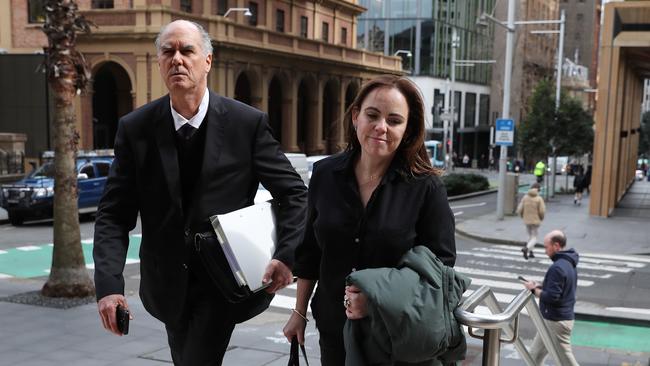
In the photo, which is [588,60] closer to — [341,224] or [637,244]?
[637,244]

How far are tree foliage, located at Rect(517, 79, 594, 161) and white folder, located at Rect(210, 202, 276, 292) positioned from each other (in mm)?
33952

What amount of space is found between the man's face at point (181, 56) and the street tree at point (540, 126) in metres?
34.1

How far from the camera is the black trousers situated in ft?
10.4

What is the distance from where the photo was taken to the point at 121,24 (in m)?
33.8

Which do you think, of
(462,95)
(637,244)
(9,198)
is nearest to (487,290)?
(637,244)

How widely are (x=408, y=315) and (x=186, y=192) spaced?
120cm

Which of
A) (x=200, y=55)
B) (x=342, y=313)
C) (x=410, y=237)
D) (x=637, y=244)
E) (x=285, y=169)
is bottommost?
(x=637, y=244)

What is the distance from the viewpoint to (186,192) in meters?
3.16

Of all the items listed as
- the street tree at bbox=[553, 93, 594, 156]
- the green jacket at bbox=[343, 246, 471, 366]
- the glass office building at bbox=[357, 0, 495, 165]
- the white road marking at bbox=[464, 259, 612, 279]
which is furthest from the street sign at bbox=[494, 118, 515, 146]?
the glass office building at bbox=[357, 0, 495, 165]

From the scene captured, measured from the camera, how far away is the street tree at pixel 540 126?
35031 mm

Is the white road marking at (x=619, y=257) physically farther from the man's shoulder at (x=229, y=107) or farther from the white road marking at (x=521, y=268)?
the man's shoulder at (x=229, y=107)

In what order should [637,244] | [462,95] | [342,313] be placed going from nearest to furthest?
[342,313], [637,244], [462,95]

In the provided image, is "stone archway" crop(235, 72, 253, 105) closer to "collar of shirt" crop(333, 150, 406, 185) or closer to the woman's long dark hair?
"collar of shirt" crop(333, 150, 406, 185)

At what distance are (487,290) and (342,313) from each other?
751 mm
